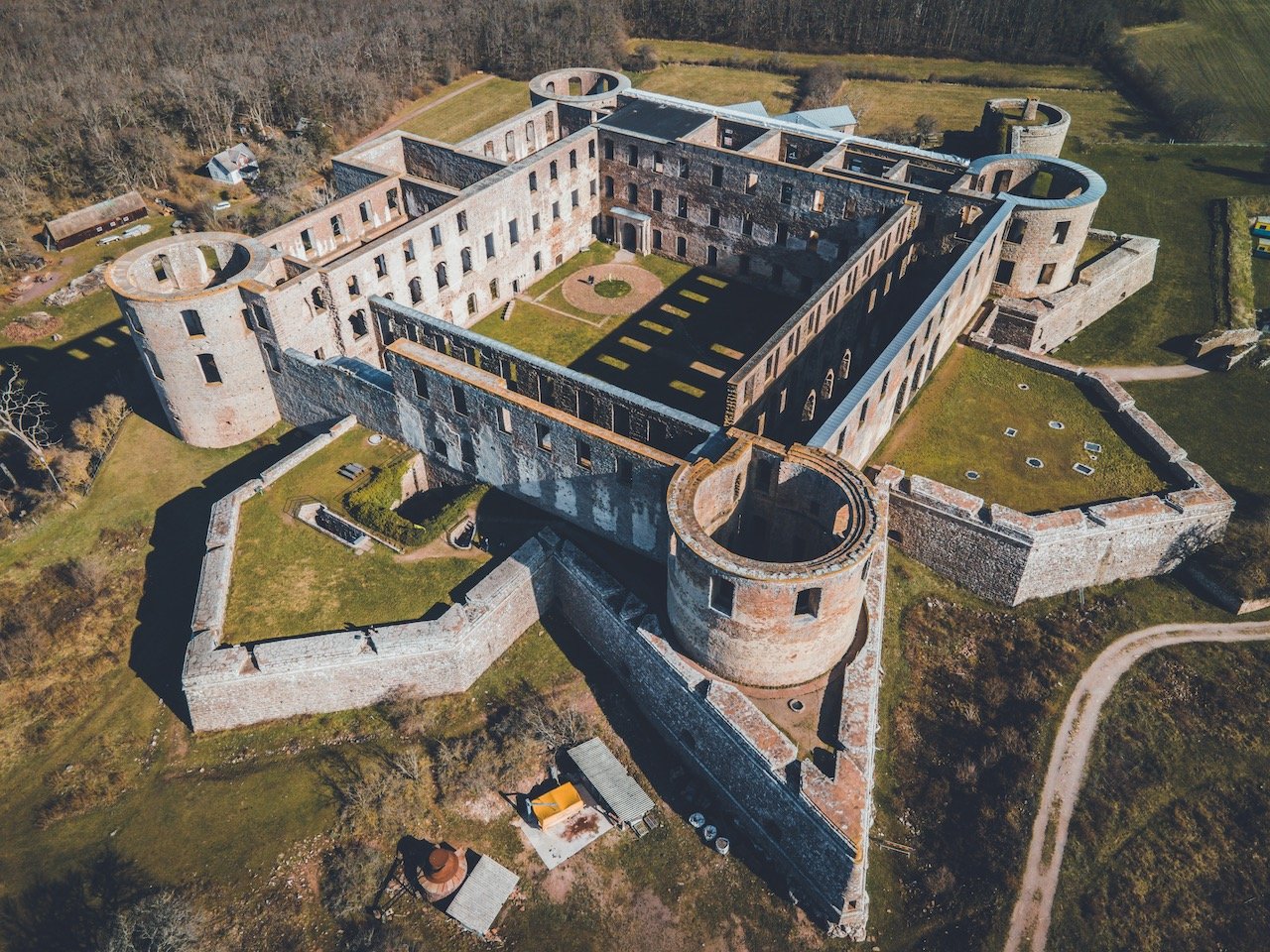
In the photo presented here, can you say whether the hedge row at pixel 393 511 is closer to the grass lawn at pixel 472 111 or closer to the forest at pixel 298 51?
the forest at pixel 298 51

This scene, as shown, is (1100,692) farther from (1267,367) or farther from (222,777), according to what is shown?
(222,777)

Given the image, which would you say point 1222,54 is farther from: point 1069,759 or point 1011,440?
point 1069,759

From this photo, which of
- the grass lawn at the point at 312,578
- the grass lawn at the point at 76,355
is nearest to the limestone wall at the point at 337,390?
the grass lawn at the point at 312,578

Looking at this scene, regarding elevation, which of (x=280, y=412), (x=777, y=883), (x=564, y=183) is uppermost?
(x=564, y=183)

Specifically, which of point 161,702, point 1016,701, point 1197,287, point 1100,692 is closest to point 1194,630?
point 1100,692

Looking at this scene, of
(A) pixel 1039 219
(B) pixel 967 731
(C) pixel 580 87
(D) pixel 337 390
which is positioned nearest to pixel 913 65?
(C) pixel 580 87

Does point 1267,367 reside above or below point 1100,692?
above

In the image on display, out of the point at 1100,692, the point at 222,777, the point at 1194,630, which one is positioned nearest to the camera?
the point at 222,777
